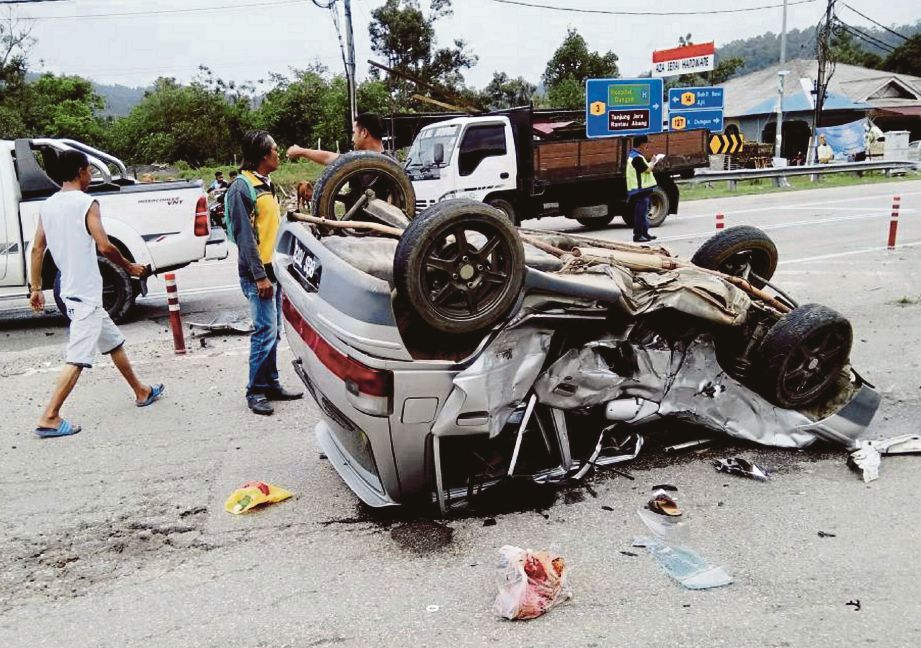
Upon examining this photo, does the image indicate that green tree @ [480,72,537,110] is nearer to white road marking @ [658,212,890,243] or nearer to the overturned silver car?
white road marking @ [658,212,890,243]

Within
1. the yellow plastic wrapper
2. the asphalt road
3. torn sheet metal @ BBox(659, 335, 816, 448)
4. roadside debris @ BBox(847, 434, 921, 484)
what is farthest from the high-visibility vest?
the yellow plastic wrapper

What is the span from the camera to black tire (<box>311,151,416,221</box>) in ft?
14.9

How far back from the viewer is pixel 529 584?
2936 mm

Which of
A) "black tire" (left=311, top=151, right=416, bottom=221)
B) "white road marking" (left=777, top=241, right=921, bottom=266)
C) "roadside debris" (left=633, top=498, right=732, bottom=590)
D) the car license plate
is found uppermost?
"black tire" (left=311, top=151, right=416, bottom=221)

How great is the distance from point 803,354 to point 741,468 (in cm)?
72

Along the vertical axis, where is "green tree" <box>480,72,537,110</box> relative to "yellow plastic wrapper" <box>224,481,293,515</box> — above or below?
above

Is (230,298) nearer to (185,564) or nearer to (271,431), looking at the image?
(271,431)

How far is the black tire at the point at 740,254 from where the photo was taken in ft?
16.0

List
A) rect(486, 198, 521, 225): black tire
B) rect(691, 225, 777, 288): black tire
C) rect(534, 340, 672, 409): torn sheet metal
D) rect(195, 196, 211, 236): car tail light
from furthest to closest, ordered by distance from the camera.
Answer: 1. rect(486, 198, 521, 225): black tire
2. rect(195, 196, 211, 236): car tail light
3. rect(691, 225, 777, 288): black tire
4. rect(534, 340, 672, 409): torn sheet metal

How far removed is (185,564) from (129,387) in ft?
10.0

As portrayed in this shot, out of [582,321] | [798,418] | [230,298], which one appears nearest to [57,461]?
[582,321]

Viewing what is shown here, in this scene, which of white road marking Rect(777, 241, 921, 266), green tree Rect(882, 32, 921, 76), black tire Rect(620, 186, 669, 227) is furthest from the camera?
green tree Rect(882, 32, 921, 76)

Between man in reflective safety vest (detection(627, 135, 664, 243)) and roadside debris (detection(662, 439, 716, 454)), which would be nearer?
roadside debris (detection(662, 439, 716, 454))

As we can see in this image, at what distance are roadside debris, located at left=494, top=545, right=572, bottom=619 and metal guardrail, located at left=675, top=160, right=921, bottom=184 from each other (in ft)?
59.8
